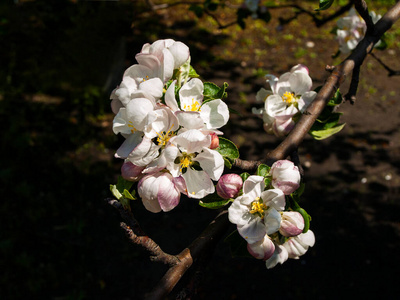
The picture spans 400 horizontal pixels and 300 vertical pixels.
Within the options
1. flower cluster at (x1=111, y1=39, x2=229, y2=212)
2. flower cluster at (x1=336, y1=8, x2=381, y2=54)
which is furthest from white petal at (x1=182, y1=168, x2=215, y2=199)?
flower cluster at (x1=336, y1=8, x2=381, y2=54)

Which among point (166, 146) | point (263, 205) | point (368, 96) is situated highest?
point (166, 146)

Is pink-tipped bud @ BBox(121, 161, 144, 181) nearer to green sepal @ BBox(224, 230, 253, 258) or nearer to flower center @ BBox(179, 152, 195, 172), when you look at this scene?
flower center @ BBox(179, 152, 195, 172)

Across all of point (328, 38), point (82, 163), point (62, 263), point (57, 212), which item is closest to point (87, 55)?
point (82, 163)

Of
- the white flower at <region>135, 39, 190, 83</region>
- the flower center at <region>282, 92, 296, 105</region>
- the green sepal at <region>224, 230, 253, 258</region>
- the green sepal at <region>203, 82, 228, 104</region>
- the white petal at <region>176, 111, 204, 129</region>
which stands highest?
the white flower at <region>135, 39, 190, 83</region>

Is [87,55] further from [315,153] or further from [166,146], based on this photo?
[166,146]

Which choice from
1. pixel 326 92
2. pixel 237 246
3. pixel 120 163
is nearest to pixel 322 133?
pixel 326 92

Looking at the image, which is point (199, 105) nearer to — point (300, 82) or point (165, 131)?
point (165, 131)
